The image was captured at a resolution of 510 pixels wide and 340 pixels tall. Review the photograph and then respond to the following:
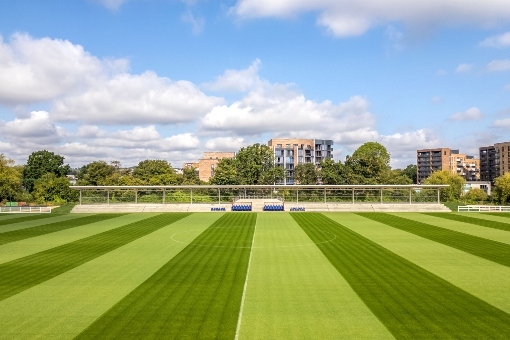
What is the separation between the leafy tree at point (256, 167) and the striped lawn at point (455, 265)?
53.2m

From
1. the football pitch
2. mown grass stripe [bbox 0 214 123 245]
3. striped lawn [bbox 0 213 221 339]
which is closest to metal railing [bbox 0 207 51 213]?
mown grass stripe [bbox 0 214 123 245]

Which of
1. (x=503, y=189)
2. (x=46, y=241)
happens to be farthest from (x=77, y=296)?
(x=503, y=189)

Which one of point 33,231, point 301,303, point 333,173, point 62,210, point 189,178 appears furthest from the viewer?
point 189,178

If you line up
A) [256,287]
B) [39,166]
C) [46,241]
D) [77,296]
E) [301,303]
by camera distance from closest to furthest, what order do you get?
1. [301,303]
2. [77,296]
3. [256,287]
4. [46,241]
5. [39,166]

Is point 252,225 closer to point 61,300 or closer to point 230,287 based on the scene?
point 230,287

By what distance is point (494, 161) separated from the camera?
17925 centimetres

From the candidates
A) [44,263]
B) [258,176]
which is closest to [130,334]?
[44,263]

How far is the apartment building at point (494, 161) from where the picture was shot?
538 feet

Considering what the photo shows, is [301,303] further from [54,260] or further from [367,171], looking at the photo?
[367,171]

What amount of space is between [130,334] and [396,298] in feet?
29.7

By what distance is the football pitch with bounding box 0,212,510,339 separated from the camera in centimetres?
1112

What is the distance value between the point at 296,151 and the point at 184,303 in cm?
A: 12354

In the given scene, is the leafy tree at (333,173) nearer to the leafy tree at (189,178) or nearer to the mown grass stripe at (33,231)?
the leafy tree at (189,178)

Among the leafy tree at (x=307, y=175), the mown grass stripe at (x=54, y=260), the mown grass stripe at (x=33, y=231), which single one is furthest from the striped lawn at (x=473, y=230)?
the leafy tree at (x=307, y=175)
